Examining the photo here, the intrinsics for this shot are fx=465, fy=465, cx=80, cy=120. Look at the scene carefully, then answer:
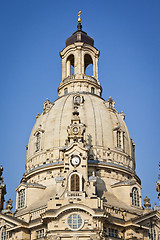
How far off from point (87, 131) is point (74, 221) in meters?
18.6

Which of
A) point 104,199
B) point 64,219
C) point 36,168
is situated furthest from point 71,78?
point 64,219

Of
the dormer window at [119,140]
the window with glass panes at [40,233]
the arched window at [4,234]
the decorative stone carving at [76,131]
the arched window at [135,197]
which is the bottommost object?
the window with glass panes at [40,233]

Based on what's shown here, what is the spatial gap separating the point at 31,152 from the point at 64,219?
20567 millimetres

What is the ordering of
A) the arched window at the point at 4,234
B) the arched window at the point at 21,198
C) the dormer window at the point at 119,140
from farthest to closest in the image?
the dormer window at the point at 119,140 → the arched window at the point at 21,198 → the arched window at the point at 4,234

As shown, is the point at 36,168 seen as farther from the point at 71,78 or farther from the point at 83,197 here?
the point at 71,78

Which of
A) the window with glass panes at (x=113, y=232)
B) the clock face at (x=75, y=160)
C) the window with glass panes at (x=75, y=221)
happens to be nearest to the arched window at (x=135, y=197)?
the window with glass panes at (x=113, y=232)

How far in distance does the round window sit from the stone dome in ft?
47.8

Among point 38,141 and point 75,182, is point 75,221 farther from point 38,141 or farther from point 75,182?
point 38,141

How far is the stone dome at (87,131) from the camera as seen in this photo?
71.1m

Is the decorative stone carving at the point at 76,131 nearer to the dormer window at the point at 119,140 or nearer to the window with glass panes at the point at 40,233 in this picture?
the dormer window at the point at 119,140

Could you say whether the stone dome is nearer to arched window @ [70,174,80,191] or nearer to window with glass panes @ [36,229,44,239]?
arched window @ [70,174,80,191]

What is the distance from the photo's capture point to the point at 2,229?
212ft

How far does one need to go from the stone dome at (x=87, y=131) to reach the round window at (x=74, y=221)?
14.6 meters

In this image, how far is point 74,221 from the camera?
56.2 meters
